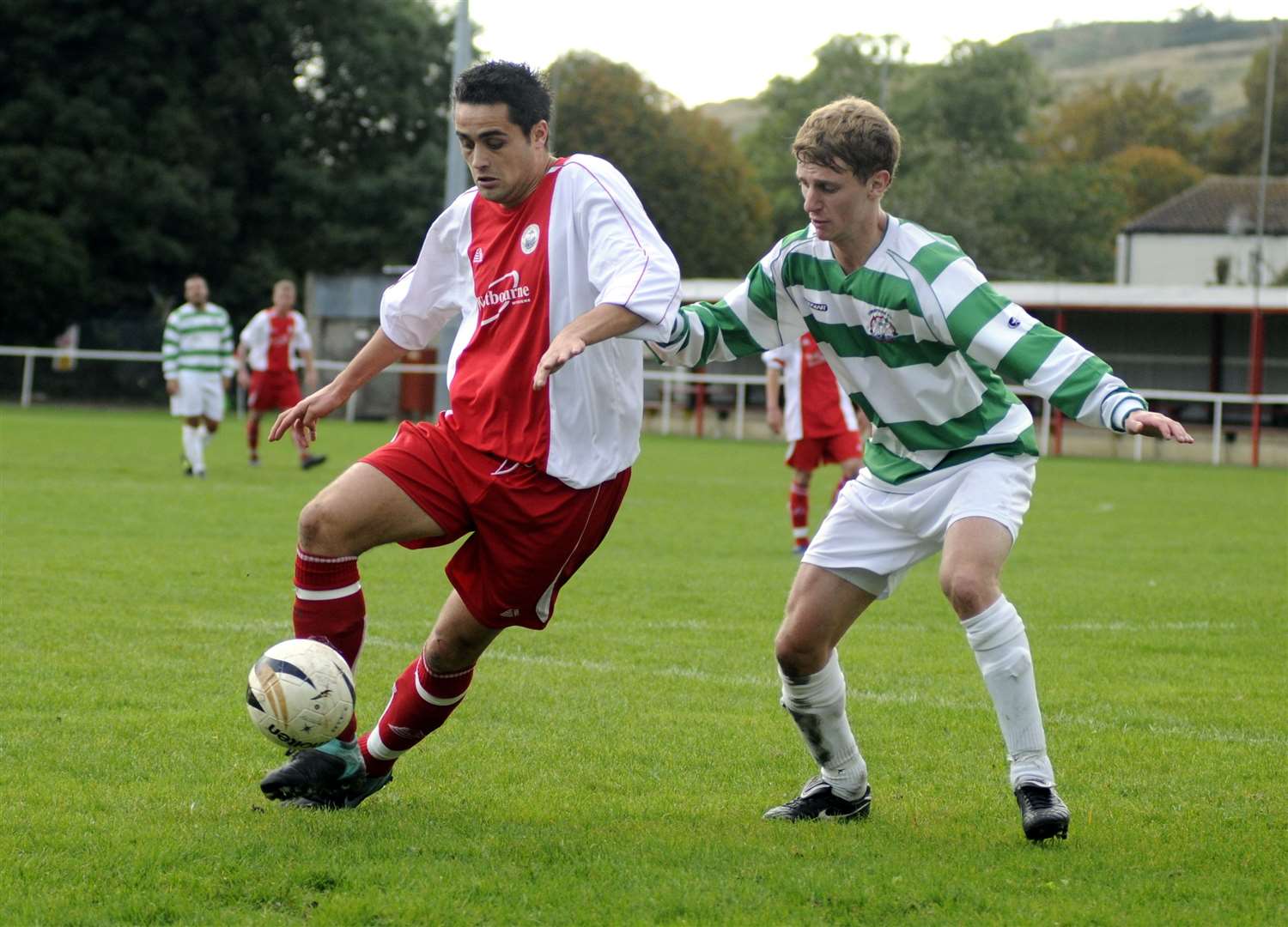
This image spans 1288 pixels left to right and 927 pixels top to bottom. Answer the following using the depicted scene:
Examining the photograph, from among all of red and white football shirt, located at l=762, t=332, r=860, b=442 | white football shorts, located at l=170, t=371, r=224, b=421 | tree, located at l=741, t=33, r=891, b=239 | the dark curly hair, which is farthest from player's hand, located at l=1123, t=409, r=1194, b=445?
tree, located at l=741, t=33, r=891, b=239

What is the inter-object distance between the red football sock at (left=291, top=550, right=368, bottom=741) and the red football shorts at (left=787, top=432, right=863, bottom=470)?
7967mm

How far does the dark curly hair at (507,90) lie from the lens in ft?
14.4

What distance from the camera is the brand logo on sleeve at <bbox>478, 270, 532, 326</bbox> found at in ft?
14.6

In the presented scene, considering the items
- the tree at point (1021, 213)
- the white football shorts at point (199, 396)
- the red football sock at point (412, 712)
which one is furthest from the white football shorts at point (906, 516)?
the tree at point (1021, 213)

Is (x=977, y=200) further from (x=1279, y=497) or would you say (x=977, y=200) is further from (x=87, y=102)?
(x=1279, y=497)

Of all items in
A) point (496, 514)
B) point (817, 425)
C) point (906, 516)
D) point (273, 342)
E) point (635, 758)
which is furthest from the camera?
point (273, 342)

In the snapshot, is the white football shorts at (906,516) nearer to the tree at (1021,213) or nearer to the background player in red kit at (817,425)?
the background player in red kit at (817,425)

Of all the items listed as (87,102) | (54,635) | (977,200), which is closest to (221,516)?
(54,635)

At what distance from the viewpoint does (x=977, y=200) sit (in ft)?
183

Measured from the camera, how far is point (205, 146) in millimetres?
38250

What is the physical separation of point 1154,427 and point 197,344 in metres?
14.6

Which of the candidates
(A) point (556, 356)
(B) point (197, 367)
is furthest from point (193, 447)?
(A) point (556, 356)

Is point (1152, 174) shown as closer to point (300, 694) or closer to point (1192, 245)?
point (1192, 245)

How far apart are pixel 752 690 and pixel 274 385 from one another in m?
12.8
